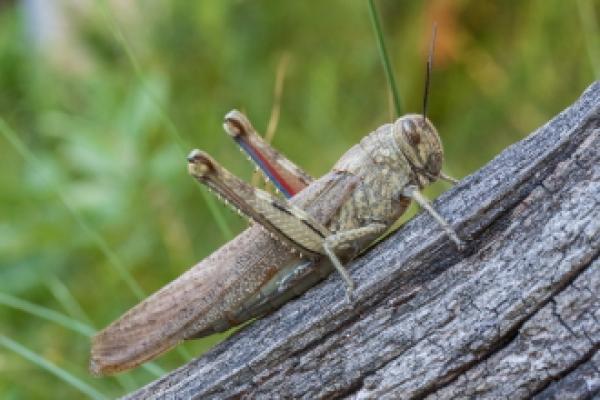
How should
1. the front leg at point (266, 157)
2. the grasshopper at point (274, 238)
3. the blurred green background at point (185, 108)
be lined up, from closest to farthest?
the grasshopper at point (274, 238)
the front leg at point (266, 157)
the blurred green background at point (185, 108)

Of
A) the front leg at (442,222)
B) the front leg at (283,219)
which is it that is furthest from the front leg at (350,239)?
the front leg at (442,222)

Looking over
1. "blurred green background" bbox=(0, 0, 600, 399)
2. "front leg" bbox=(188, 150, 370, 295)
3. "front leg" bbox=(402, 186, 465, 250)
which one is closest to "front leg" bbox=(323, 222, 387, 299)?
"front leg" bbox=(188, 150, 370, 295)

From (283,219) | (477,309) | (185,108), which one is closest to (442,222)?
(477,309)

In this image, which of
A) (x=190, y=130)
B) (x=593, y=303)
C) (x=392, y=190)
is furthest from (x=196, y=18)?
(x=593, y=303)

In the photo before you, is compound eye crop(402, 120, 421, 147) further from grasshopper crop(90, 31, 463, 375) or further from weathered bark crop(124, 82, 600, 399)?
weathered bark crop(124, 82, 600, 399)

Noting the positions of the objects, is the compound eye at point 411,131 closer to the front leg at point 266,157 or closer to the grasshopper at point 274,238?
the grasshopper at point 274,238

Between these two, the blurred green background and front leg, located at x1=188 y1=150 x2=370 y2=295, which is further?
the blurred green background
